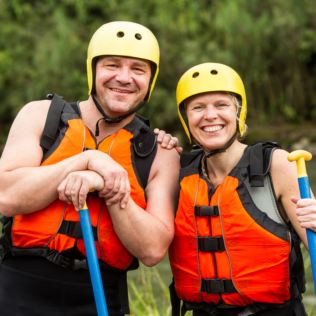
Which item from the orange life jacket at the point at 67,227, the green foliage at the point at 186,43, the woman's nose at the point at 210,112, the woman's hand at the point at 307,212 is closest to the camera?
the woman's hand at the point at 307,212

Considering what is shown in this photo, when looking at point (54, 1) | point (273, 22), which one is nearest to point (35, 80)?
point (54, 1)

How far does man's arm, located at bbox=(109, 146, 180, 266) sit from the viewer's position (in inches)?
149

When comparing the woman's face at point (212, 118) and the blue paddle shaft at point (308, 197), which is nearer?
the blue paddle shaft at point (308, 197)

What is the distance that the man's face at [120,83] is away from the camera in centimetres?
402

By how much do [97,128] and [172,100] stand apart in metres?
21.1

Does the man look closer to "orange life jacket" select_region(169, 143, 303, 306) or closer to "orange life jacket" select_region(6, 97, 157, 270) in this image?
"orange life jacket" select_region(6, 97, 157, 270)

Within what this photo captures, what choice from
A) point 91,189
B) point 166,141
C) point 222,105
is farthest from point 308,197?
point 91,189

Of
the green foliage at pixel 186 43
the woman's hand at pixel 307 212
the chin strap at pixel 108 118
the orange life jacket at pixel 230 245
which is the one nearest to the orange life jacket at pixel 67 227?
the chin strap at pixel 108 118

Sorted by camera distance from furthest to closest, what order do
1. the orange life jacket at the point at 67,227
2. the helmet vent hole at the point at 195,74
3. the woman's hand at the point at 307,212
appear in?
the helmet vent hole at the point at 195,74 < the orange life jacket at the point at 67,227 < the woman's hand at the point at 307,212

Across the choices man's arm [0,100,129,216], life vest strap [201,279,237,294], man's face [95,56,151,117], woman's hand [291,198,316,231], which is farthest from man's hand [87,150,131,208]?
woman's hand [291,198,316,231]

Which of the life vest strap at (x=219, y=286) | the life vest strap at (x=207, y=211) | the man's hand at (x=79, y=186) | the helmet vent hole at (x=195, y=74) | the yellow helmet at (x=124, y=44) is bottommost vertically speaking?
the life vest strap at (x=219, y=286)

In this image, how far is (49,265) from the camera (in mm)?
3916

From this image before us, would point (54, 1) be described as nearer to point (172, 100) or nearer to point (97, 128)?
point (172, 100)

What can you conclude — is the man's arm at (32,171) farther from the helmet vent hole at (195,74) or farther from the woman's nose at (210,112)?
the helmet vent hole at (195,74)
